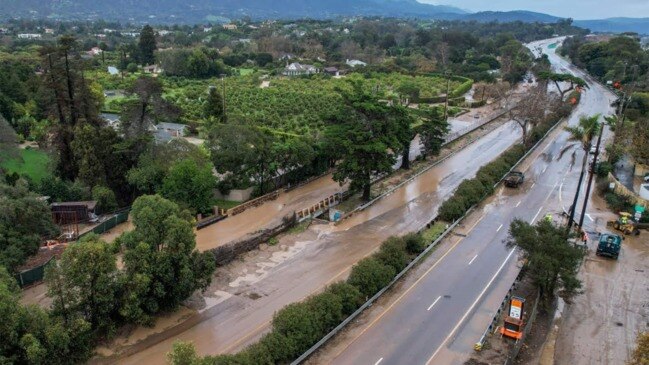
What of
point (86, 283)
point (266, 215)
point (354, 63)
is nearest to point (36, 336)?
point (86, 283)

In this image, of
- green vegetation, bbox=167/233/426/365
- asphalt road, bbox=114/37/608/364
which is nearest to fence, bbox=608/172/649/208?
asphalt road, bbox=114/37/608/364

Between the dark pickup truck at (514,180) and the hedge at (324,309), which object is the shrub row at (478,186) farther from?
the hedge at (324,309)

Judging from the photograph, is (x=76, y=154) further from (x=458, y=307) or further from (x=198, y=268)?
(x=458, y=307)

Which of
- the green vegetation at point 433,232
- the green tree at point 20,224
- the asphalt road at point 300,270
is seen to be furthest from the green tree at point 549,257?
the green tree at point 20,224

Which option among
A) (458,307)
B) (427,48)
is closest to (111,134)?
(458,307)

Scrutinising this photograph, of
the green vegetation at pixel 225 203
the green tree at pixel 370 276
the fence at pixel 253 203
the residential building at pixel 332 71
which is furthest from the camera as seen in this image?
the residential building at pixel 332 71

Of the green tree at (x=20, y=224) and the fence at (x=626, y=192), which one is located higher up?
the green tree at (x=20, y=224)

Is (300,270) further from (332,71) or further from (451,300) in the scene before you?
(332,71)
